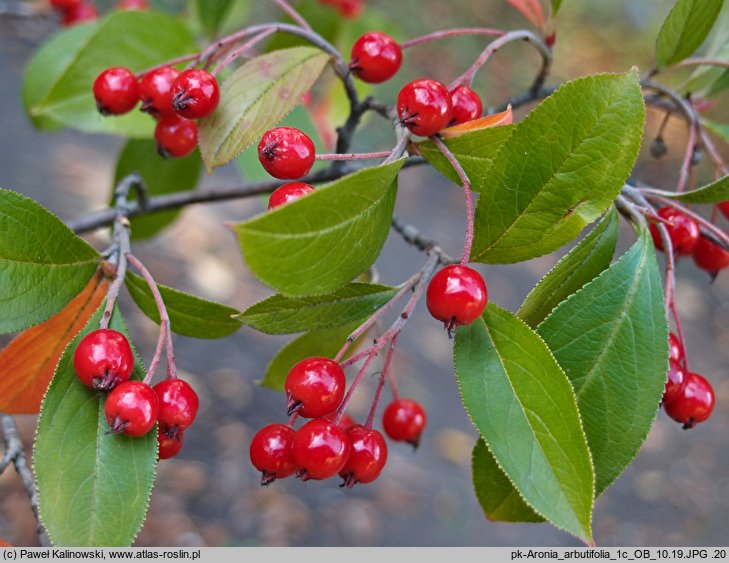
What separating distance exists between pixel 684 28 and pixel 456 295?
2.03 feet

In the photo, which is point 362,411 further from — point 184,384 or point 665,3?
point 665,3

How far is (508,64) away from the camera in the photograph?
637cm

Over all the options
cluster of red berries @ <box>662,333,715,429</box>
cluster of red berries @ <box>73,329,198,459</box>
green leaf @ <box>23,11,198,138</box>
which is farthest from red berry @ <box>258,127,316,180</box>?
green leaf @ <box>23,11,198,138</box>

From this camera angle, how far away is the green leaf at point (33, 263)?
82 cm

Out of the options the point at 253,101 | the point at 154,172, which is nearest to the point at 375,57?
the point at 253,101

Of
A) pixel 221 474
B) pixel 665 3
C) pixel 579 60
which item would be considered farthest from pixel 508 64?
pixel 221 474

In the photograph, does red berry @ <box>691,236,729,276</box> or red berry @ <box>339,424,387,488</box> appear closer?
red berry @ <box>339,424,387,488</box>

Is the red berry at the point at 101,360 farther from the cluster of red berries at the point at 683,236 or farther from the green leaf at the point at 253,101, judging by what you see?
the cluster of red berries at the point at 683,236

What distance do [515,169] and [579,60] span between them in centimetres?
603

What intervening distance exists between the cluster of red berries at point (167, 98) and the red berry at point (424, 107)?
25cm

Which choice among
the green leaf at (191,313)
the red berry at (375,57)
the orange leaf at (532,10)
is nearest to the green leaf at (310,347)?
the green leaf at (191,313)

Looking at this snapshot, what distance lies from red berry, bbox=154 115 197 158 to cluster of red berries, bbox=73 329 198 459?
34 centimetres

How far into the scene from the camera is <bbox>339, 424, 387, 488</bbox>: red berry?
834 millimetres

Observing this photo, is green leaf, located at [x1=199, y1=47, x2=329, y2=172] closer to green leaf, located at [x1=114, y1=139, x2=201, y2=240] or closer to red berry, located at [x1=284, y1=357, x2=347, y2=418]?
red berry, located at [x1=284, y1=357, x2=347, y2=418]
